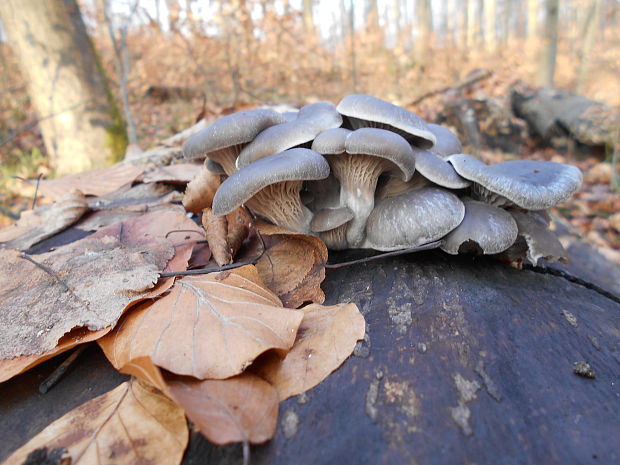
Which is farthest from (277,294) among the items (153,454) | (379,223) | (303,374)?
(153,454)

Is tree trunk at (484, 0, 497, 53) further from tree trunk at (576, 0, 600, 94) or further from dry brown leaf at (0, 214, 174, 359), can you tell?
dry brown leaf at (0, 214, 174, 359)

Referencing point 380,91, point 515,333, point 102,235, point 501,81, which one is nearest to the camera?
point 515,333

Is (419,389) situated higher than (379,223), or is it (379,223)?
(379,223)

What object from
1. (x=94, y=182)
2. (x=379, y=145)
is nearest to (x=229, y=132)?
(x=379, y=145)

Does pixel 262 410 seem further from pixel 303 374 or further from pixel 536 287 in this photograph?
pixel 536 287

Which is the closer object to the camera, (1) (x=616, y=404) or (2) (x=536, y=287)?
(1) (x=616, y=404)

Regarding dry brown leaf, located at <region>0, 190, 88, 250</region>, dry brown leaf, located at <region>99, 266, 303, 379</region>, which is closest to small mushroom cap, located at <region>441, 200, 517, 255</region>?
dry brown leaf, located at <region>99, 266, 303, 379</region>
